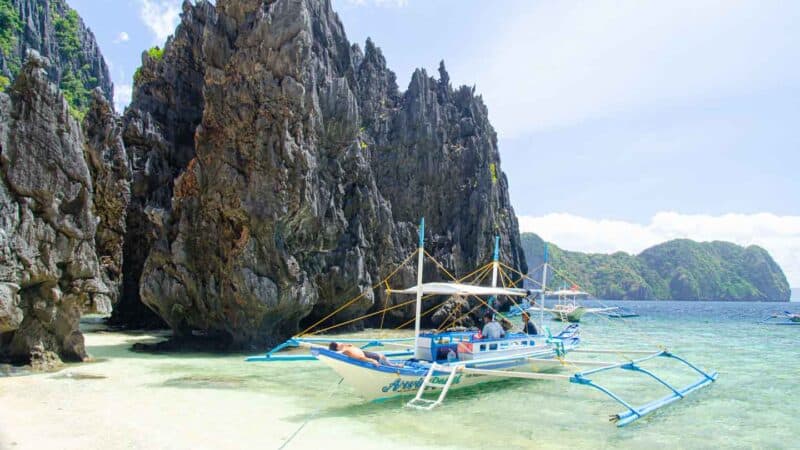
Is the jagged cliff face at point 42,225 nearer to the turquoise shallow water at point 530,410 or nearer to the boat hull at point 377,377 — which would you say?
the turquoise shallow water at point 530,410

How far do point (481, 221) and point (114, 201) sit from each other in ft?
119

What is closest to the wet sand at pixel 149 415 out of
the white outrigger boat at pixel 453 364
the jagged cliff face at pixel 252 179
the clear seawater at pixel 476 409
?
the clear seawater at pixel 476 409

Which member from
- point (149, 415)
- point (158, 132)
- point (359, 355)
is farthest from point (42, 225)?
point (158, 132)

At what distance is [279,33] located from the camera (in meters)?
28.4

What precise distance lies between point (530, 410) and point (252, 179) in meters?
17.1

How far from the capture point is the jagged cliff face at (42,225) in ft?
57.1

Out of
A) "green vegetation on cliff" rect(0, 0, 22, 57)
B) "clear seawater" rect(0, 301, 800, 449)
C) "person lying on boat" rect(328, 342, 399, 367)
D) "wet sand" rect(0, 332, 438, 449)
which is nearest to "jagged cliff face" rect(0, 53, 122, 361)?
"wet sand" rect(0, 332, 438, 449)

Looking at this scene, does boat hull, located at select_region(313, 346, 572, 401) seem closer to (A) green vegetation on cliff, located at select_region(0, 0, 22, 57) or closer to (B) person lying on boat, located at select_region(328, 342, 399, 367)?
(B) person lying on boat, located at select_region(328, 342, 399, 367)

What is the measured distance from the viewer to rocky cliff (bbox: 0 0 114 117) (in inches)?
2795

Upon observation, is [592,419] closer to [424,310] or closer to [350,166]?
[350,166]

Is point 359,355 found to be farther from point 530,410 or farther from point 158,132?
point 158,132

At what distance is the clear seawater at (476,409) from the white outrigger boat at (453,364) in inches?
19.2

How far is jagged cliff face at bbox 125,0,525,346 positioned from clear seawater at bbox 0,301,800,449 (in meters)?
4.17

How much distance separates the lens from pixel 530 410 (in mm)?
17141
